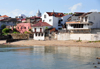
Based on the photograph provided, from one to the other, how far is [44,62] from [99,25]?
31.4 meters

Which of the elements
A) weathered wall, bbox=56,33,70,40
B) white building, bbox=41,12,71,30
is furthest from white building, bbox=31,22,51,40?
weathered wall, bbox=56,33,70,40

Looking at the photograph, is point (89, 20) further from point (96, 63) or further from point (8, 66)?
point (8, 66)

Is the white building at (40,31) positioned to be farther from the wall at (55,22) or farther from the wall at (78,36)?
the wall at (78,36)

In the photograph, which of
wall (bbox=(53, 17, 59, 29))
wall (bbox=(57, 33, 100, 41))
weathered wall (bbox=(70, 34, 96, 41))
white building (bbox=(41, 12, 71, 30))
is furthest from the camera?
wall (bbox=(53, 17, 59, 29))

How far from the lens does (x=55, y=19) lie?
217 ft

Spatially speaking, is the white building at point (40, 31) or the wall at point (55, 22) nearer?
the white building at point (40, 31)

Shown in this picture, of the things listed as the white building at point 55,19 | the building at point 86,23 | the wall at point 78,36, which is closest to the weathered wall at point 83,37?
the wall at point 78,36

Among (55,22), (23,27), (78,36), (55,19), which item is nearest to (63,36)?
(78,36)

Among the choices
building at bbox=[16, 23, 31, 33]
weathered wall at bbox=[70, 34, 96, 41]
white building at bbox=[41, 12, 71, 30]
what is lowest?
weathered wall at bbox=[70, 34, 96, 41]

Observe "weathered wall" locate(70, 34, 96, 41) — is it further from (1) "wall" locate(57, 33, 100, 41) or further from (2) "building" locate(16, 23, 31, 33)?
(2) "building" locate(16, 23, 31, 33)

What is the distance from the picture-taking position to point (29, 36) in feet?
216

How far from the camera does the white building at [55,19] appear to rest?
65.3m

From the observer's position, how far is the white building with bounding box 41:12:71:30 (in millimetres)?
65312

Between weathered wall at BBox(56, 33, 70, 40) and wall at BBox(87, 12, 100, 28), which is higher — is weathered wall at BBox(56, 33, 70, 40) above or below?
below
